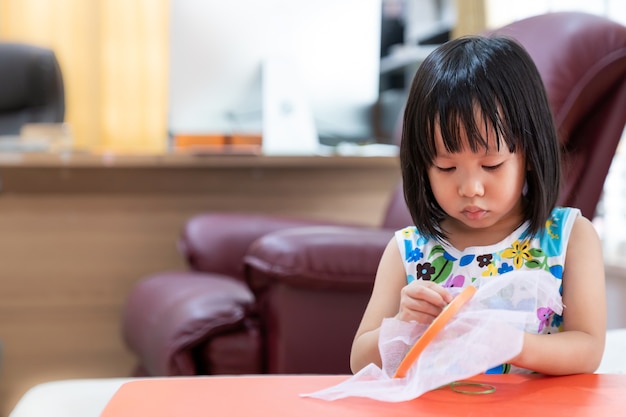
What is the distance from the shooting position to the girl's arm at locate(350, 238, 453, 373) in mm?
793

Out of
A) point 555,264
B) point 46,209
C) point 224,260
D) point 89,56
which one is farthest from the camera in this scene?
point 89,56

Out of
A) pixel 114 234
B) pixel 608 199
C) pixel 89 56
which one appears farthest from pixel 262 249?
pixel 89 56

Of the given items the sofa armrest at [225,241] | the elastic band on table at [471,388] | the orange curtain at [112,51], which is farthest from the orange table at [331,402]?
the orange curtain at [112,51]

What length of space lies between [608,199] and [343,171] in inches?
35.0

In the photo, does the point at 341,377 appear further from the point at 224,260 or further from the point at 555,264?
the point at 224,260

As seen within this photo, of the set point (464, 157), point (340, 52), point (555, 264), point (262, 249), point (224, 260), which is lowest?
point (224, 260)

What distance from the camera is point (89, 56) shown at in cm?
480

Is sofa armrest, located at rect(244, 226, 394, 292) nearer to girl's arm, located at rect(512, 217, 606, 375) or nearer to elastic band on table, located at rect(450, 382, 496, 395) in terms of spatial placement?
girl's arm, located at rect(512, 217, 606, 375)

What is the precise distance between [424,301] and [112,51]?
13.6ft

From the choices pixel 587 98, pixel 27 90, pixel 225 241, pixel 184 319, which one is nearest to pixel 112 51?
pixel 27 90

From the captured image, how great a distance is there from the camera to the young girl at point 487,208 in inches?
35.0

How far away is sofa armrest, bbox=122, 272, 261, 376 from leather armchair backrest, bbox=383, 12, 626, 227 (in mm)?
670

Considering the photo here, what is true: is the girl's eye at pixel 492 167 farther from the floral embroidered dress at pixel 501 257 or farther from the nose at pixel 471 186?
the floral embroidered dress at pixel 501 257

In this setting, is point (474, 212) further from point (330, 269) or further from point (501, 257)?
point (330, 269)
